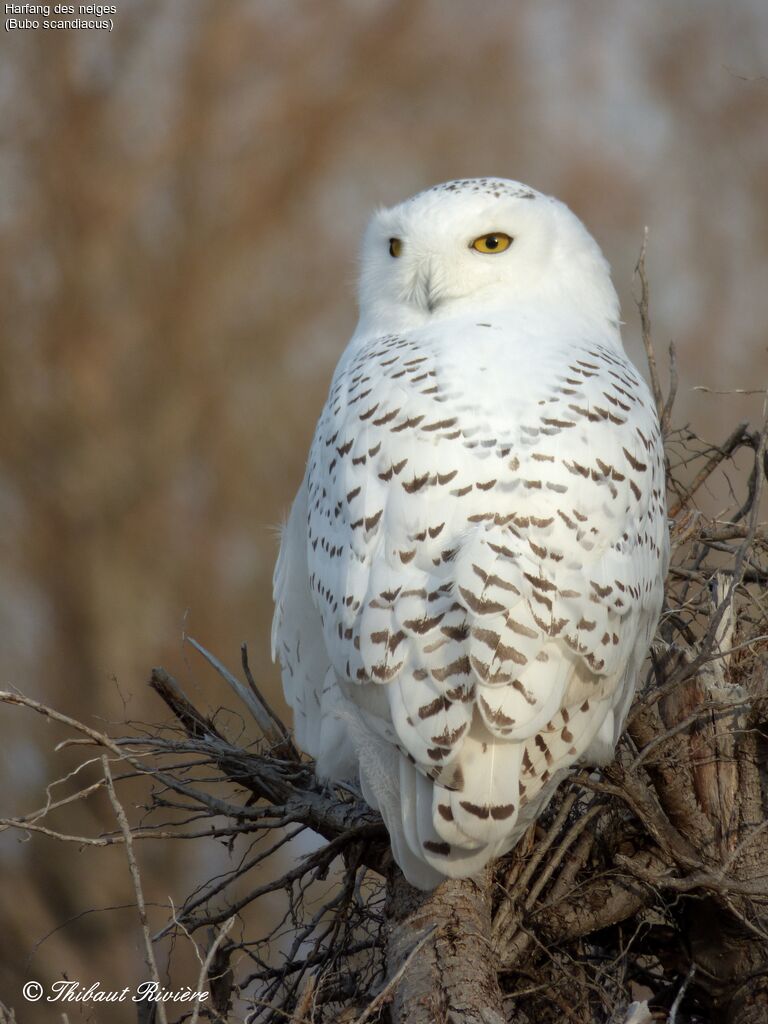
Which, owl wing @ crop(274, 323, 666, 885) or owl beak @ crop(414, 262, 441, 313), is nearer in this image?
owl wing @ crop(274, 323, 666, 885)

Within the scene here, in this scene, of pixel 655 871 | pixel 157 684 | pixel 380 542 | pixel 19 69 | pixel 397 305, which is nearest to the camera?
pixel 380 542

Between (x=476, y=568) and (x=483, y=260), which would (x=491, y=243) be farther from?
(x=476, y=568)

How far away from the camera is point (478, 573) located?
5.60 ft

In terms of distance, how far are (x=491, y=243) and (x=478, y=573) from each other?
827 millimetres

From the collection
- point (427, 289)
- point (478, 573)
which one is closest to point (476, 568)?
→ point (478, 573)

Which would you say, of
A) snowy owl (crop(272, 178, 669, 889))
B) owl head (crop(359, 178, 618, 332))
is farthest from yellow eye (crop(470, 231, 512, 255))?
snowy owl (crop(272, 178, 669, 889))

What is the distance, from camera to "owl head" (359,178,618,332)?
2270 millimetres

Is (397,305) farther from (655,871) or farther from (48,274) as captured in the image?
(48,274)

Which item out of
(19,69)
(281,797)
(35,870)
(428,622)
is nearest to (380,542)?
(428,622)

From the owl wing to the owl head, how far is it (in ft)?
0.69

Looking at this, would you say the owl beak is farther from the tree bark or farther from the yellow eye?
the tree bark

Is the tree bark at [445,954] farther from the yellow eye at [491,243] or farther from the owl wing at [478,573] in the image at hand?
the yellow eye at [491,243]

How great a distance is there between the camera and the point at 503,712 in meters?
1.66

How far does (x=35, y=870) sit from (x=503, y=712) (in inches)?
193
